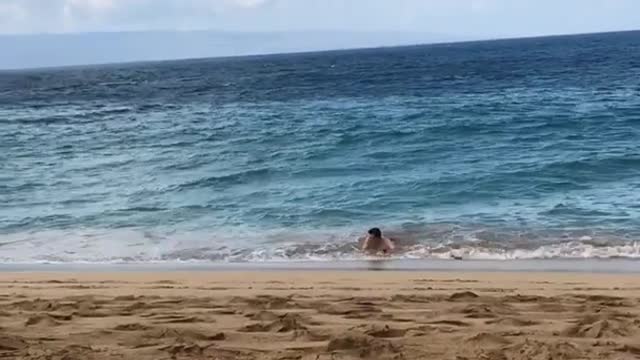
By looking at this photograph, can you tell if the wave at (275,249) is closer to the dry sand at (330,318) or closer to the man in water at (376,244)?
the man in water at (376,244)

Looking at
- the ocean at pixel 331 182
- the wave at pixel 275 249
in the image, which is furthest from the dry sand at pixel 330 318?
the ocean at pixel 331 182

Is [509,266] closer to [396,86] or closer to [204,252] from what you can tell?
[204,252]

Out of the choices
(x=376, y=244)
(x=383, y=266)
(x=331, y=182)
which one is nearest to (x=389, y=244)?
(x=376, y=244)

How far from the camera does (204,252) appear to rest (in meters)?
12.1

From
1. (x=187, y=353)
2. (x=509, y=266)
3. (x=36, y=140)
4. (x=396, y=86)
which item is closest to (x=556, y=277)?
(x=509, y=266)

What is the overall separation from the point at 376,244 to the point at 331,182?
6407 mm

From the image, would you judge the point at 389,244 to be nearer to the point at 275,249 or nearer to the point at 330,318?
the point at 275,249

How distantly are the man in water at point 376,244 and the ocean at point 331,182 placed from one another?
0.71ft

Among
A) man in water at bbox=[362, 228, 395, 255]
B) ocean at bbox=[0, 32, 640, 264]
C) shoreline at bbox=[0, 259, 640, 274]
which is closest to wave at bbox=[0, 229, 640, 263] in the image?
ocean at bbox=[0, 32, 640, 264]

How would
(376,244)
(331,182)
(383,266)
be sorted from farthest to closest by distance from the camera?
(331,182), (376,244), (383,266)

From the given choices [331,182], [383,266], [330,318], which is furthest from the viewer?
[331,182]

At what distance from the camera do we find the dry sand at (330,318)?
18.2 ft

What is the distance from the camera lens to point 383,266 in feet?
34.1

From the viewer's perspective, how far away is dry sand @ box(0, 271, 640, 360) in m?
5.55
